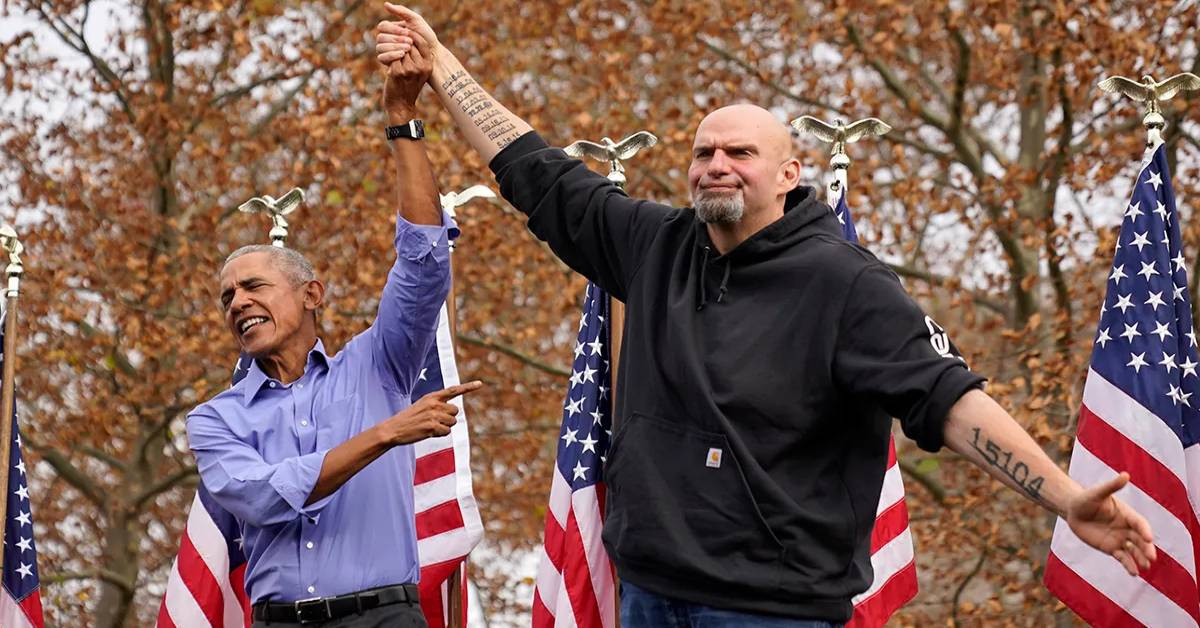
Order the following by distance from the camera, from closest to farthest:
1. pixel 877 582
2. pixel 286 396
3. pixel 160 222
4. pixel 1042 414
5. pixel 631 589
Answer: pixel 631 589 < pixel 286 396 < pixel 877 582 < pixel 1042 414 < pixel 160 222

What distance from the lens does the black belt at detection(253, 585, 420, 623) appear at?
4.83 meters

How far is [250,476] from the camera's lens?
4.92 m

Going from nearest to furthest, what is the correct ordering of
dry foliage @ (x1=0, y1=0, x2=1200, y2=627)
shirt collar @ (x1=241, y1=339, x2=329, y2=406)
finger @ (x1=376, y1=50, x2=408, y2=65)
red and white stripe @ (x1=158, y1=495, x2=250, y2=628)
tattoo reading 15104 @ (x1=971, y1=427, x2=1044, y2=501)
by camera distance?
1. tattoo reading 15104 @ (x1=971, y1=427, x2=1044, y2=501)
2. finger @ (x1=376, y1=50, x2=408, y2=65)
3. shirt collar @ (x1=241, y1=339, x2=329, y2=406)
4. red and white stripe @ (x1=158, y1=495, x2=250, y2=628)
5. dry foliage @ (x1=0, y1=0, x2=1200, y2=627)

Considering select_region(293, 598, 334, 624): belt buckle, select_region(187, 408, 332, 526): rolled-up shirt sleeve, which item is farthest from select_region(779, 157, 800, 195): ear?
select_region(293, 598, 334, 624): belt buckle

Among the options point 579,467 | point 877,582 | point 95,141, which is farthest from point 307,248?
point 877,582

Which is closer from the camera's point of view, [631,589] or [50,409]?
[631,589]

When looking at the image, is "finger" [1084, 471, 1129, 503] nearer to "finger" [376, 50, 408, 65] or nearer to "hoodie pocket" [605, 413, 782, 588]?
"hoodie pocket" [605, 413, 782, 588]

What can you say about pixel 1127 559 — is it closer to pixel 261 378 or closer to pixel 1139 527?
pixel 1139 527

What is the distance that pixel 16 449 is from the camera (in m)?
7.46

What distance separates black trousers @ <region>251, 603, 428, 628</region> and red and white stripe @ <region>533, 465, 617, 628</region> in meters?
1.77

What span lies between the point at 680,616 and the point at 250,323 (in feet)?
6.06

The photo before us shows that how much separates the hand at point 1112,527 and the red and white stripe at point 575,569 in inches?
124

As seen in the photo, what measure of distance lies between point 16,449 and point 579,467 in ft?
8.26

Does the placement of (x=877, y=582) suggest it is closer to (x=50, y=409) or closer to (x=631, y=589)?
(x=631, y=589)
